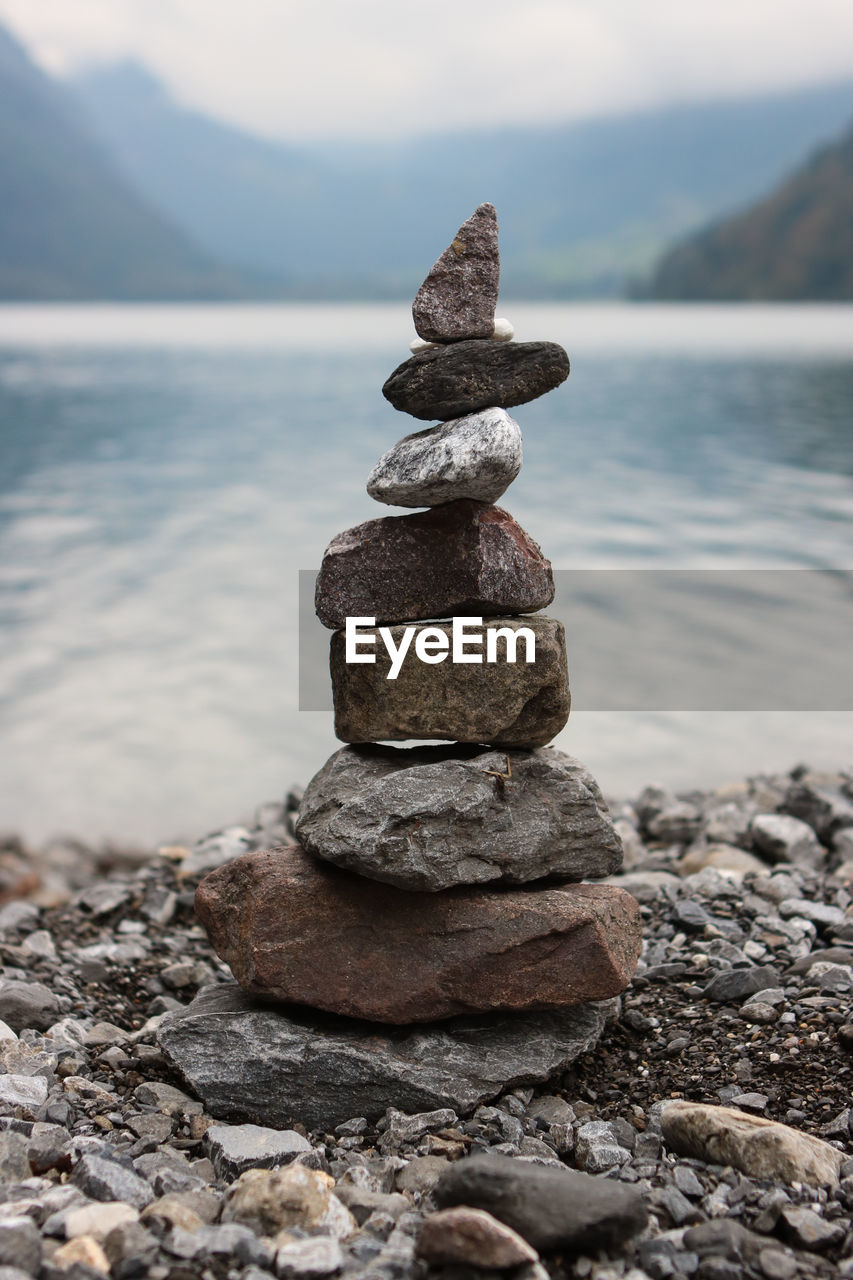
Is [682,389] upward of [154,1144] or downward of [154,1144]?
upward

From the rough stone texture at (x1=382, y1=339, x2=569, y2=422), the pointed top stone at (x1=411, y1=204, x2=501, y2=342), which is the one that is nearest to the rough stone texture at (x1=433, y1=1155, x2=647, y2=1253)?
the rough stone texture at (x1=382, y1=339, x2=569, y2=422)

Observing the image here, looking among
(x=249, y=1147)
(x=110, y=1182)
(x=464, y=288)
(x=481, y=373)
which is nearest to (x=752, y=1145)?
(x=249, y=1147)

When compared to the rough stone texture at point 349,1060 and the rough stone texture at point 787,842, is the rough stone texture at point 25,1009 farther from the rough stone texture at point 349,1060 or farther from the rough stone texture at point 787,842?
the rough stone texture at point 787,842

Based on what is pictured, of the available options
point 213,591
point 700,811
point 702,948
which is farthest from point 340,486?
point 702,948

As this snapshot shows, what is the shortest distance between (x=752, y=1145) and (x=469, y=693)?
267cm

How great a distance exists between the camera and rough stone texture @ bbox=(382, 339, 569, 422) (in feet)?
21.7

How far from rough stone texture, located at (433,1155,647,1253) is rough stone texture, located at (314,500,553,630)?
9.74ft

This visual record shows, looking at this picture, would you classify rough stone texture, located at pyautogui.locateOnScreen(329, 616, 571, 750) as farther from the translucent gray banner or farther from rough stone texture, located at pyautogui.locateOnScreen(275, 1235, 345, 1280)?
the translucent gray banner

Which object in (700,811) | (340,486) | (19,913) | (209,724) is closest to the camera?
(19,913)

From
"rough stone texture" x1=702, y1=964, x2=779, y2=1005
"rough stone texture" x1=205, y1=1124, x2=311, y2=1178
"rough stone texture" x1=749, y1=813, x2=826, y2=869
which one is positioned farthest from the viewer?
"rough stone texture" x1=749, y1=813, x2=826, y2=869

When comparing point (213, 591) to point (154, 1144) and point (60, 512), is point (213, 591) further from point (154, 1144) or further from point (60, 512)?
point (154, 1144)

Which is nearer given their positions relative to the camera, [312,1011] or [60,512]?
[312,1011]

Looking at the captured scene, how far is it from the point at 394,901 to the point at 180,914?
3.96 metres

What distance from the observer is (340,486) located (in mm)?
36750
